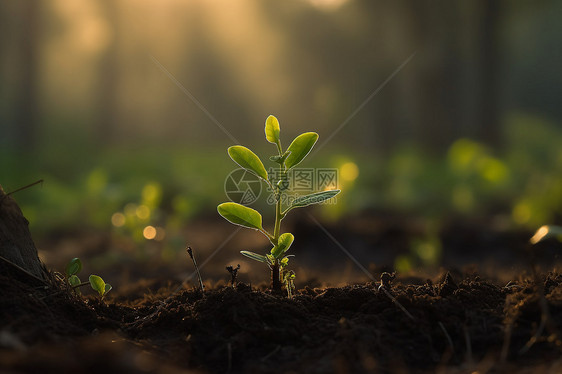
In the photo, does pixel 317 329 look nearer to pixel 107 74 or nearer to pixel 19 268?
pixel 19 268

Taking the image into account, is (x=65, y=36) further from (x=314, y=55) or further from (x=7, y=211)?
(x=7, y=211)

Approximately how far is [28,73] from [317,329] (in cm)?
950

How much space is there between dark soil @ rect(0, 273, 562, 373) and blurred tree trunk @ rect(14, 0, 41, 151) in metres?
8.75

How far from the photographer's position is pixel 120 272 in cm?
339

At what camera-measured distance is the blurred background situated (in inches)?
161

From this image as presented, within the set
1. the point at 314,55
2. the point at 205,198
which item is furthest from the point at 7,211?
the point at 314,55

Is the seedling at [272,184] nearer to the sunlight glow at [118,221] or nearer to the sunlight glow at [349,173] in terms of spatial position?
the sunlight glow at [118,221]

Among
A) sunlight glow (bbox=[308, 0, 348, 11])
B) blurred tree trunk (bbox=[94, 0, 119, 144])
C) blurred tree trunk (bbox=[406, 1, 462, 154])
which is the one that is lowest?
blurred tree trunk (bbox=[406, 1, 462, 154])

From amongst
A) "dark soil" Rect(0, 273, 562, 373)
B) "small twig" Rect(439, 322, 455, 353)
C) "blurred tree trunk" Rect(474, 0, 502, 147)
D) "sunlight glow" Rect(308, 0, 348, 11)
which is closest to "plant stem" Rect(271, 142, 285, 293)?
"dark soil" Rect(0, 273, 562, 373)

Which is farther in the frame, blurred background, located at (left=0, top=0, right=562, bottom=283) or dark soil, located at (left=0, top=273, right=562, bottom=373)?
blurred background, located at (left=0, top=0, right=562, bottom=283)

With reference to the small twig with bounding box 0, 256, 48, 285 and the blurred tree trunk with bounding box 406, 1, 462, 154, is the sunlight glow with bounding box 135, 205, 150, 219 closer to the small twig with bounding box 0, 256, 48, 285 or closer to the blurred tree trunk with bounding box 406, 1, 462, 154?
the small twig with bounding box 0, 256, 48, 285

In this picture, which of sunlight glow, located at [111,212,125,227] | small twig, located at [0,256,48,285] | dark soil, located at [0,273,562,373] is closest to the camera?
dark soil, located at [0,273,562,373]

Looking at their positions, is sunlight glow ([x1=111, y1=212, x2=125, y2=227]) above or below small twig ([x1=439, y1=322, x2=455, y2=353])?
above

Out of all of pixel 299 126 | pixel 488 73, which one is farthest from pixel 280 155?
pixel 299 126
